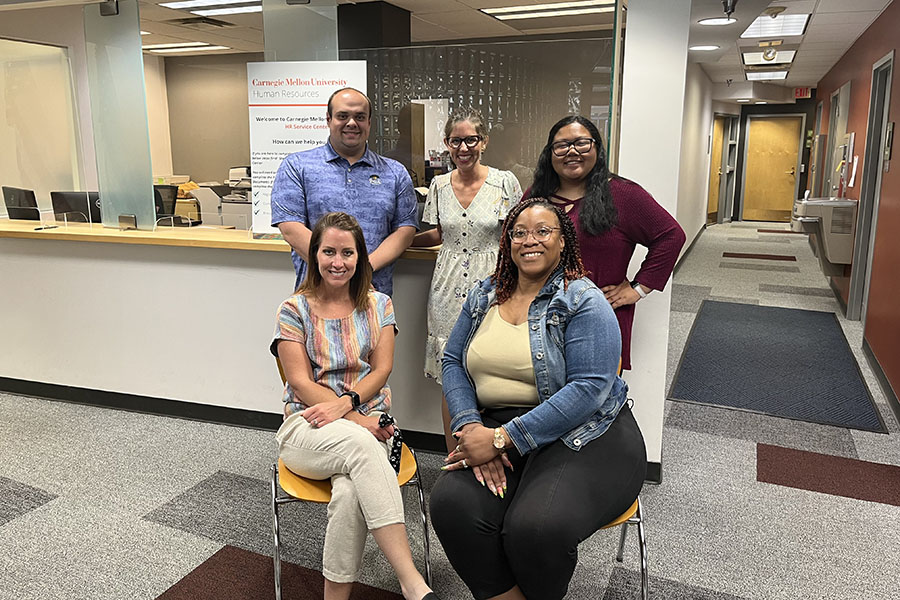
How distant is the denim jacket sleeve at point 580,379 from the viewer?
185 cm

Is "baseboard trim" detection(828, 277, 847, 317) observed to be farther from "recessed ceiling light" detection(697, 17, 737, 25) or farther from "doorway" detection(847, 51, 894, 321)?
"recessed ceiling light" detection(697, 17, 737, 25)

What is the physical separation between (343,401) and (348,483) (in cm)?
28

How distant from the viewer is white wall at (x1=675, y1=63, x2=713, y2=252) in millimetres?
8312

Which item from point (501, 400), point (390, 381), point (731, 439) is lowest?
point (731, 439)

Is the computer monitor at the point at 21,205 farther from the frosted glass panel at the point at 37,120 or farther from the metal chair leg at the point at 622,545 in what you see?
the metal chair leg at the point at 622,545

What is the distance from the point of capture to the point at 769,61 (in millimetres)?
9086

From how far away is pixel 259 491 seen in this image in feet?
9.39

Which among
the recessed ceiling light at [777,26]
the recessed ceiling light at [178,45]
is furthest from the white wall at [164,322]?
the recessed ceiling light at [178,45]

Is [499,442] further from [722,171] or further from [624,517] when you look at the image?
[722,171]

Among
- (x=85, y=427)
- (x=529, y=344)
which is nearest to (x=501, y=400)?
(x=529, y=344)

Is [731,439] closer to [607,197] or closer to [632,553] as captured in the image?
[632,553]

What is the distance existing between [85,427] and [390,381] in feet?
5.07

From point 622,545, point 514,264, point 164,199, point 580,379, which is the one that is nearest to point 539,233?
point 514,264

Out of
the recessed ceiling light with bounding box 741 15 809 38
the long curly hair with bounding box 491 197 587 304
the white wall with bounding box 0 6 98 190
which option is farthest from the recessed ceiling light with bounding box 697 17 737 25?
the white wall with bounding box 0 6 98 190
